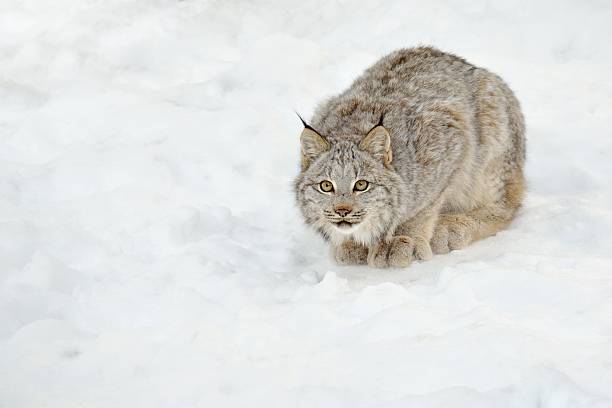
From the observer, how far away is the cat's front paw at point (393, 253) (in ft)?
16.5

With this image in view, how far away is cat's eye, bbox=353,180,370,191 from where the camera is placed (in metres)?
4.88

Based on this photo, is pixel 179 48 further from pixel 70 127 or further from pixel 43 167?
pixel 43 167

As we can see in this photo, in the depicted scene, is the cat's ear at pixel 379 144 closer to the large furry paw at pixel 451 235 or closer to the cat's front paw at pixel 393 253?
the cat's front paw at pixel 393 253

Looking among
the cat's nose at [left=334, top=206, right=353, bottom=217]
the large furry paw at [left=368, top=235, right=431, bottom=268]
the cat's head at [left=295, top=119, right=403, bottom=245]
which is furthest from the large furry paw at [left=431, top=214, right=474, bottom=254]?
the cat's nose at [left=334, top=206, right=353, bottom=217]

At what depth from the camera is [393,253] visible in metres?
5.04

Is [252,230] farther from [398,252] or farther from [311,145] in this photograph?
[398,252]

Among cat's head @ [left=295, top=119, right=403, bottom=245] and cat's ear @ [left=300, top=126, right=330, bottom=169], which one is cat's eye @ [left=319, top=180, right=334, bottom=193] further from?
cat's ear @ [left=300, top=126, right=330, bottom=169]

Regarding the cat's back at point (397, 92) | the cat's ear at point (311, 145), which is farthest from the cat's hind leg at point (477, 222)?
the cat's ear at point (311, 145)

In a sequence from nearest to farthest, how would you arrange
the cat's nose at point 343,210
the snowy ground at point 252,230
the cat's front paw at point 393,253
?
the snowy ground at point 252,230, the cat's nose at point 343,210, the cat's front paw at point 393,253

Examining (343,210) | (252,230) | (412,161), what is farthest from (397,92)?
(252,230)

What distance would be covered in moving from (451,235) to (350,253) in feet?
2.16

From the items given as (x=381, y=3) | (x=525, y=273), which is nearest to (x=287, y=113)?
(x=381, y=3)

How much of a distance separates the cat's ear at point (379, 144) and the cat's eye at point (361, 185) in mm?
190

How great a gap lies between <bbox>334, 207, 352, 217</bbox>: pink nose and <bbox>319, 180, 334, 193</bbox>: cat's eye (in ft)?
0.52
